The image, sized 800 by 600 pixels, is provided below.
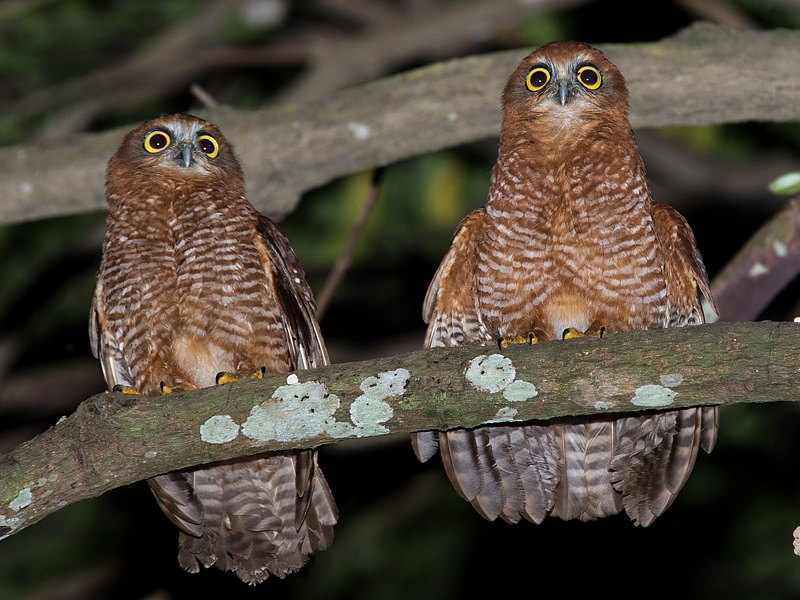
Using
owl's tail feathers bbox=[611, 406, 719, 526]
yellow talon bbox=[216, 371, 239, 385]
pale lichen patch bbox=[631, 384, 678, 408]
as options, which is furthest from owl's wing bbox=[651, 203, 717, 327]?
yellow talon bbox=[216, 371, 239, 385]

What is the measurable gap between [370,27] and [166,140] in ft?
9.27

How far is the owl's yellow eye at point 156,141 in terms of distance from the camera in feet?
19.7

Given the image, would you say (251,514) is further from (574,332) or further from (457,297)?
(574,332)

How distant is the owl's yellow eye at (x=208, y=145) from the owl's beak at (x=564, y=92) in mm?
1863

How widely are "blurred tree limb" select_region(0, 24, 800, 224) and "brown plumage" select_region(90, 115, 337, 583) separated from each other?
0.51m

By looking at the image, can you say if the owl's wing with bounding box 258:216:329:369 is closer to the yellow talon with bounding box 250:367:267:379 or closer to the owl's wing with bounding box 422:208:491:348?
the yellow talon with bounding box 250:367:267:379

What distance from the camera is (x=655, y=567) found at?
10.9 m

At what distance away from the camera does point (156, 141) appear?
605 centimetres

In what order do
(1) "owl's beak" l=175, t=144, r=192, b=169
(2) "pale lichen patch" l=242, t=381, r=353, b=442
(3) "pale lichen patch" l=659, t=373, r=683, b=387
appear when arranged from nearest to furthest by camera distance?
(3) "pale lichen patch" l=659, t=373, r=683, b=387 → (2) "pale lichen patch" l=242, t=381, r=353, b=442 → (1) "owl's beak" l=175, t=144, r=192, b=169

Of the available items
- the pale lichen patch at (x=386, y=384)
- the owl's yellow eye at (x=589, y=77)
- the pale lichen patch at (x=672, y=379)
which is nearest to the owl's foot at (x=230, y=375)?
the pale lichen patch at (x=386, y=384)

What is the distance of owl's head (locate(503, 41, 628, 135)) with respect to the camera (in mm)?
5480

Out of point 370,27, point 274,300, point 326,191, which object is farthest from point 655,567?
point 274,300

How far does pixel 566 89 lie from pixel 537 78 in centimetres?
18

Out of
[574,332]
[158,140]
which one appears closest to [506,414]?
[574,332]
